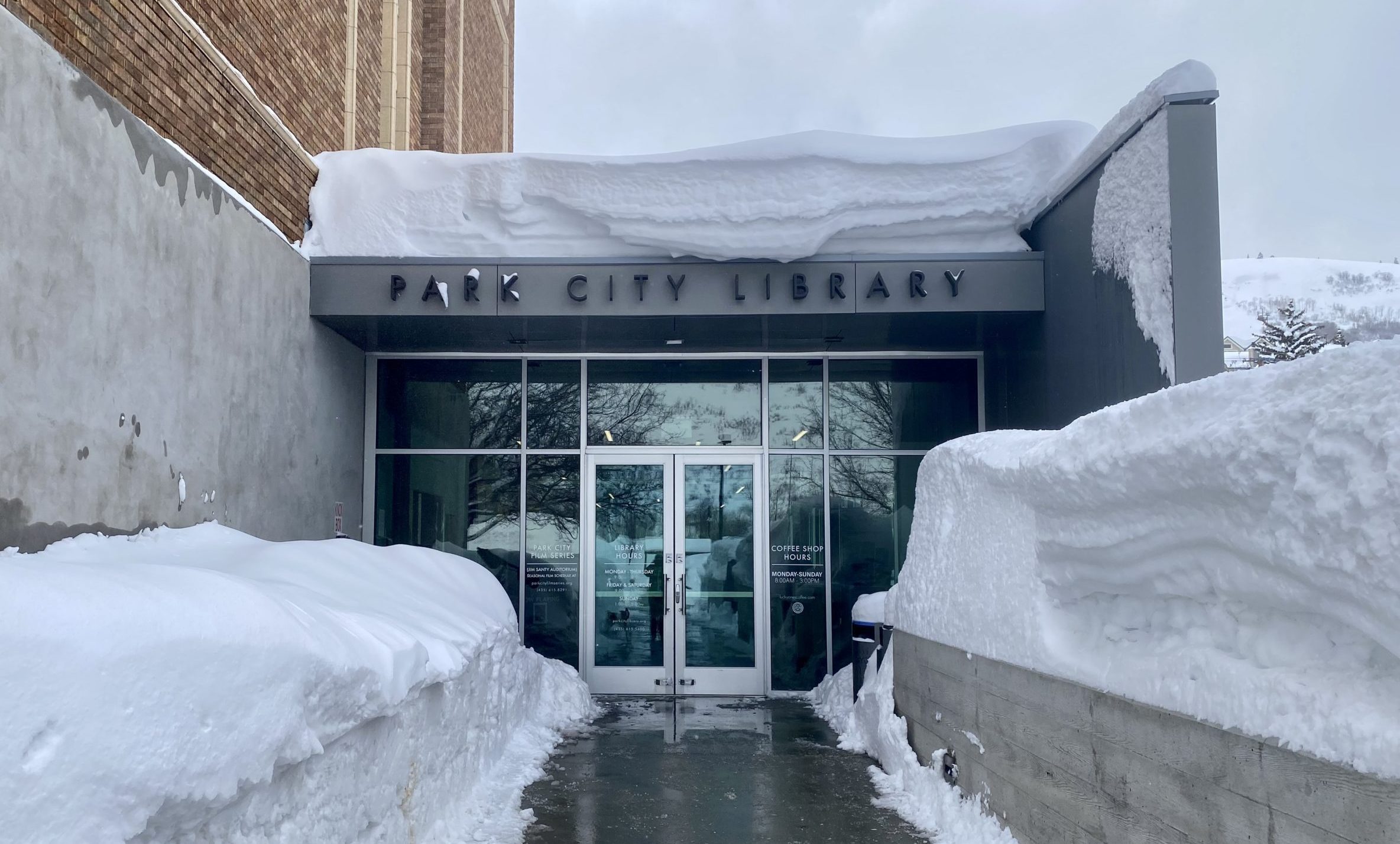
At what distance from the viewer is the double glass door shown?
11102 millimetres

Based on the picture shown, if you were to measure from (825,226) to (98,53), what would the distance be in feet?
17.4

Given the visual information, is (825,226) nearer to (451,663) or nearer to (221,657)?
(451,663)

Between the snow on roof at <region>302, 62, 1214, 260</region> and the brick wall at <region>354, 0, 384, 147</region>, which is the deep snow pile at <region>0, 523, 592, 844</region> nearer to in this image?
the snow on roof at <region>302, 62, 1214, 260</region>

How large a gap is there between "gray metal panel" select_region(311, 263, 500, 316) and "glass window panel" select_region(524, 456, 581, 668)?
2.38m

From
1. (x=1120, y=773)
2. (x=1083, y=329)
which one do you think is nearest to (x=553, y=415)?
(x=1083, y=329)

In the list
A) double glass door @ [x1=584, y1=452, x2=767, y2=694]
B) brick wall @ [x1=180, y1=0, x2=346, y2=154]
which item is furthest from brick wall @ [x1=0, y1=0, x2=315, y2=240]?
double glass door @ [x1=584, y1=452, x2=767, y2=694]

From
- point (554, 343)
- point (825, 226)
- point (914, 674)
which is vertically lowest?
point (914, 674)

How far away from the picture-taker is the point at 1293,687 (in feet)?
9.38

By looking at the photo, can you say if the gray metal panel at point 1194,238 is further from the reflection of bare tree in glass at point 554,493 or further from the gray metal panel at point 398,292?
the reflection of bare tree in glass at point 554,493

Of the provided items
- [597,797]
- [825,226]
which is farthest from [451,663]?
[825,226]

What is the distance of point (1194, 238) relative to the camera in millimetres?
6766

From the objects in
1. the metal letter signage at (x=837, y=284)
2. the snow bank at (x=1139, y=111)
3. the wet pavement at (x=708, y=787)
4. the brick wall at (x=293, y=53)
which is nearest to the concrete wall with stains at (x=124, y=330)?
the brick wall at (x=293, y=53)

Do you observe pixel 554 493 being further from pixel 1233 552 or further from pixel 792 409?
pixel 1233 552

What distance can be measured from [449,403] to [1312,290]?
225 ft
